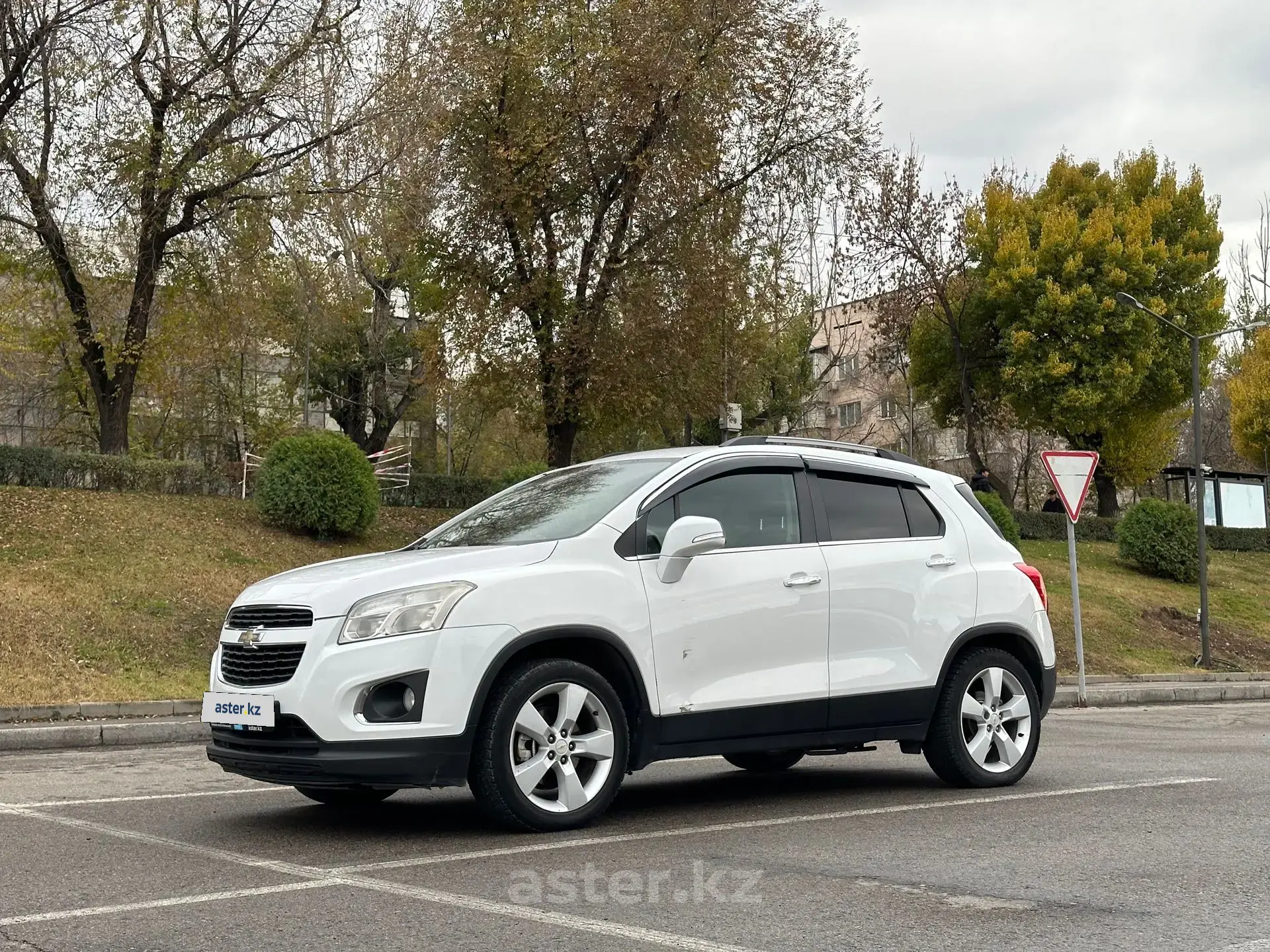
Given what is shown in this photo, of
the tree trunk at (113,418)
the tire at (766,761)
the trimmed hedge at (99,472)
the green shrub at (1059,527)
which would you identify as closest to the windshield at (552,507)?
the tire at (766,761)

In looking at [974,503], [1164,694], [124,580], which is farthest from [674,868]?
[1164,694]

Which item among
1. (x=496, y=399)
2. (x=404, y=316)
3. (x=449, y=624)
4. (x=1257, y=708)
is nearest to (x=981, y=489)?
(x=496, y=399)

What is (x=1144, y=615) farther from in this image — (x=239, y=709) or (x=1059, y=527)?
(x=239, y=709)

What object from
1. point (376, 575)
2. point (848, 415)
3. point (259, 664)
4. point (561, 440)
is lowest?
point (259, 664)

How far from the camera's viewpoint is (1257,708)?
18.1 m

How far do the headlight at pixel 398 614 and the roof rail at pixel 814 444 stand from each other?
202 cm

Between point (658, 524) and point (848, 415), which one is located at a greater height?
point (848, 415)

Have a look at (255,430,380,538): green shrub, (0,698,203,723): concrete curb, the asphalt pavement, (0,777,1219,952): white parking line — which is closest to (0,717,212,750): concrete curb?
(0,698,203,723): concrete curb

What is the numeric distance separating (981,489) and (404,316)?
24744mm

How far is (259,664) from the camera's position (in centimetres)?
655

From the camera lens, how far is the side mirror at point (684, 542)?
6.90m

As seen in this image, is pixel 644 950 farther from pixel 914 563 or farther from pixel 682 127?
pixel 682 127

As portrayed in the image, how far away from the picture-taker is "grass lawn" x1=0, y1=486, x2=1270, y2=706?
15.4 meters

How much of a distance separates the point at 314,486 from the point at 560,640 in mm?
16716
